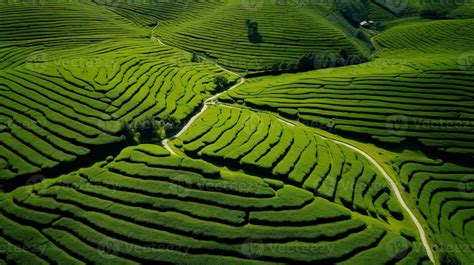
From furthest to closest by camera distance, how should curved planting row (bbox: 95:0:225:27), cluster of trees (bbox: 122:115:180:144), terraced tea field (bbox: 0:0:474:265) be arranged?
1. curved planting row (bbox: 95:0:225:27)
2. cluster of trees (bbox: 122:115:180:144)
3. terraced tea field (bbox: 0:0:474:265)

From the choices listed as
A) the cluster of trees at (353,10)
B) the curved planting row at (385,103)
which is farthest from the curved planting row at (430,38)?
the curved planting row at (385,103)

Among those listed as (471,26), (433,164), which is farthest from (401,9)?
(433,164)

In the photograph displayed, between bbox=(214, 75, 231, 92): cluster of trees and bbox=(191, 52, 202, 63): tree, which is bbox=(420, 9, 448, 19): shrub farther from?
bbox=(214, 75, 231, 92): cluster of trees

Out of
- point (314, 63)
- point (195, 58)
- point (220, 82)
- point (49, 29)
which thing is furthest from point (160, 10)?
point (314, 63)

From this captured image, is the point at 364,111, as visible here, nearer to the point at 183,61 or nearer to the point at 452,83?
the point at 452,83

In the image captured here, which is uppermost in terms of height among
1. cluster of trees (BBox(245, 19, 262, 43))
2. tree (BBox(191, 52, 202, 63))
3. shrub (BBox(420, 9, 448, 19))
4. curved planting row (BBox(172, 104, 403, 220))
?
shrub (BBox(420, 9, 448, 19))

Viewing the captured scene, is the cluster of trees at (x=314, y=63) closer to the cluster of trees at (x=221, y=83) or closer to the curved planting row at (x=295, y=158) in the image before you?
the cluster of trees at (x=221, y=83)

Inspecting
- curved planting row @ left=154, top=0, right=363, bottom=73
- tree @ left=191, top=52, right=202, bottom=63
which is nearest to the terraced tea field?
curved planting row @ left=154, top=0, right=363, bottom=73
